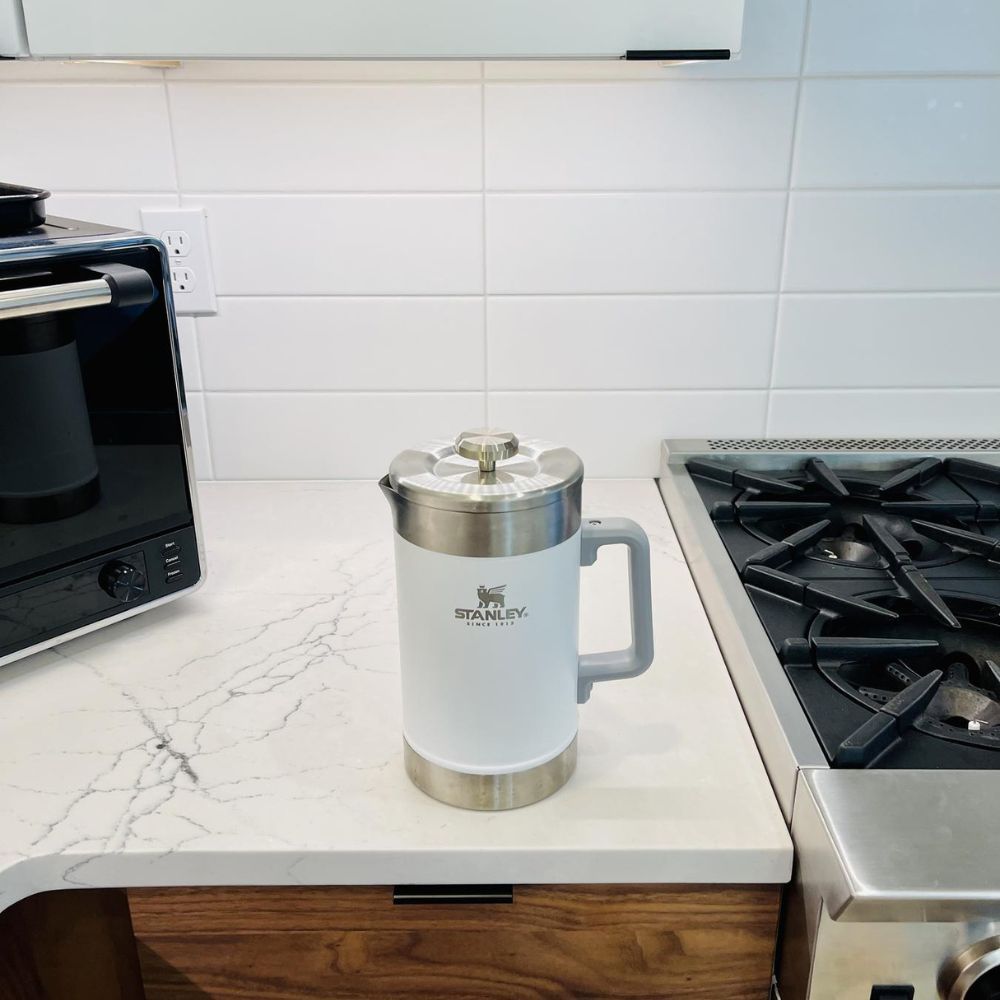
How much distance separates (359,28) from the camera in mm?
776

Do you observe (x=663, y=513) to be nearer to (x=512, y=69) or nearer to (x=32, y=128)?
(x=512, y=69)

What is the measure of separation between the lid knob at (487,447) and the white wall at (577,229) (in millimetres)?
573

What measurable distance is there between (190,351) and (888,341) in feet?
2.87

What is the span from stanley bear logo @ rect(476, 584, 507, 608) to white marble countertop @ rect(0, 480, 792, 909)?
0.17 meters

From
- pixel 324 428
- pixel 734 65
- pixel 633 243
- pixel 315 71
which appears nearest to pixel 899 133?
pixel 734 65

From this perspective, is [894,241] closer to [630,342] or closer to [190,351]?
[630,342]

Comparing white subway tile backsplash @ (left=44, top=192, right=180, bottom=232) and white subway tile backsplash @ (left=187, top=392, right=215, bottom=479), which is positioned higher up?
white subway tile backsplash @ (left=44, top=192, right=180, bottom=232)

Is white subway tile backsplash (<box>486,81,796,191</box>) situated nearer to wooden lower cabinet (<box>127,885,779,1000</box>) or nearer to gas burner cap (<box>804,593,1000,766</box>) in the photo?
gas burner cap (<box>804,593,1000,766</box>)

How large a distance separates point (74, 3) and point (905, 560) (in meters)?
0.87

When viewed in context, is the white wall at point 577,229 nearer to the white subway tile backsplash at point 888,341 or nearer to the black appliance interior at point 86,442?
the white subway tile backsplash at point 888,341

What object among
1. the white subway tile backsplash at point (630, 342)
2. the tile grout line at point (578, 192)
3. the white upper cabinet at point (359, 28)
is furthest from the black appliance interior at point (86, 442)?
the white subway tile backsplash at point (630, 342)

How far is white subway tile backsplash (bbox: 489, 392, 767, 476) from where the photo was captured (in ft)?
4.09

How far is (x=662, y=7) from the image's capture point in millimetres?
775

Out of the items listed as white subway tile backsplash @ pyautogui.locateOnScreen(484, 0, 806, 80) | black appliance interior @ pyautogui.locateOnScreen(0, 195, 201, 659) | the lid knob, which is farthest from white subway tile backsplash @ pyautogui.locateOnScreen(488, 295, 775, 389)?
the lid knob
